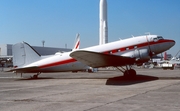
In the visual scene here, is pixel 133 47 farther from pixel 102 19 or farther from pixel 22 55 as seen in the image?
pixel 102 19

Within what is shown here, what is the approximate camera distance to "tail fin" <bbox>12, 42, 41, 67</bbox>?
2480 centimetres

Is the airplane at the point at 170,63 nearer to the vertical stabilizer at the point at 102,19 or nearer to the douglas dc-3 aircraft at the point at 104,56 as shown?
the vertical stabilizer at the point at 102,19

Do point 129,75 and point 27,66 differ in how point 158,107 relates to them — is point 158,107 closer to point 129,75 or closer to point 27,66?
point 129,75

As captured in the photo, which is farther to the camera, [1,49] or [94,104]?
[1,49]

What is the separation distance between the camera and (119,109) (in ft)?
27.0

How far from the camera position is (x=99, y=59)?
20.2 meters

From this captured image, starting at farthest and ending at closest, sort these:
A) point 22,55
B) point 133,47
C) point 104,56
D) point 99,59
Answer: point 22,55, point 133,47, point 99,59, point 104,56

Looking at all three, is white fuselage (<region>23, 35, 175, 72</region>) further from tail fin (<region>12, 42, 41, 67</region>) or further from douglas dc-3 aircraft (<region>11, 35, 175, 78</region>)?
tail fin (<region>12, 42, 41, 67</region>)

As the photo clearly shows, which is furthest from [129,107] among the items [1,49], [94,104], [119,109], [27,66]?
[1,49]

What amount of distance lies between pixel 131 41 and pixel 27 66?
10.9m

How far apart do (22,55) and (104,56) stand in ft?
32.2

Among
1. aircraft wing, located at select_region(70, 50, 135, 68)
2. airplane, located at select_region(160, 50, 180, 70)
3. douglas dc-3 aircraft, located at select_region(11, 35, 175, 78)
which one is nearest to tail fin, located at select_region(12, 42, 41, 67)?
douglas dc-3 aircraft, located at select_region(11, 35, 175, 78)

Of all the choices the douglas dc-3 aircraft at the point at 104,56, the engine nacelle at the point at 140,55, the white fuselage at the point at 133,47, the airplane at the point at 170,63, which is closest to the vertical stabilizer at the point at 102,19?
the airplane at the point at 170,63

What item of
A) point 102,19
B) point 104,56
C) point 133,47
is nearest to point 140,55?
point 133,47
